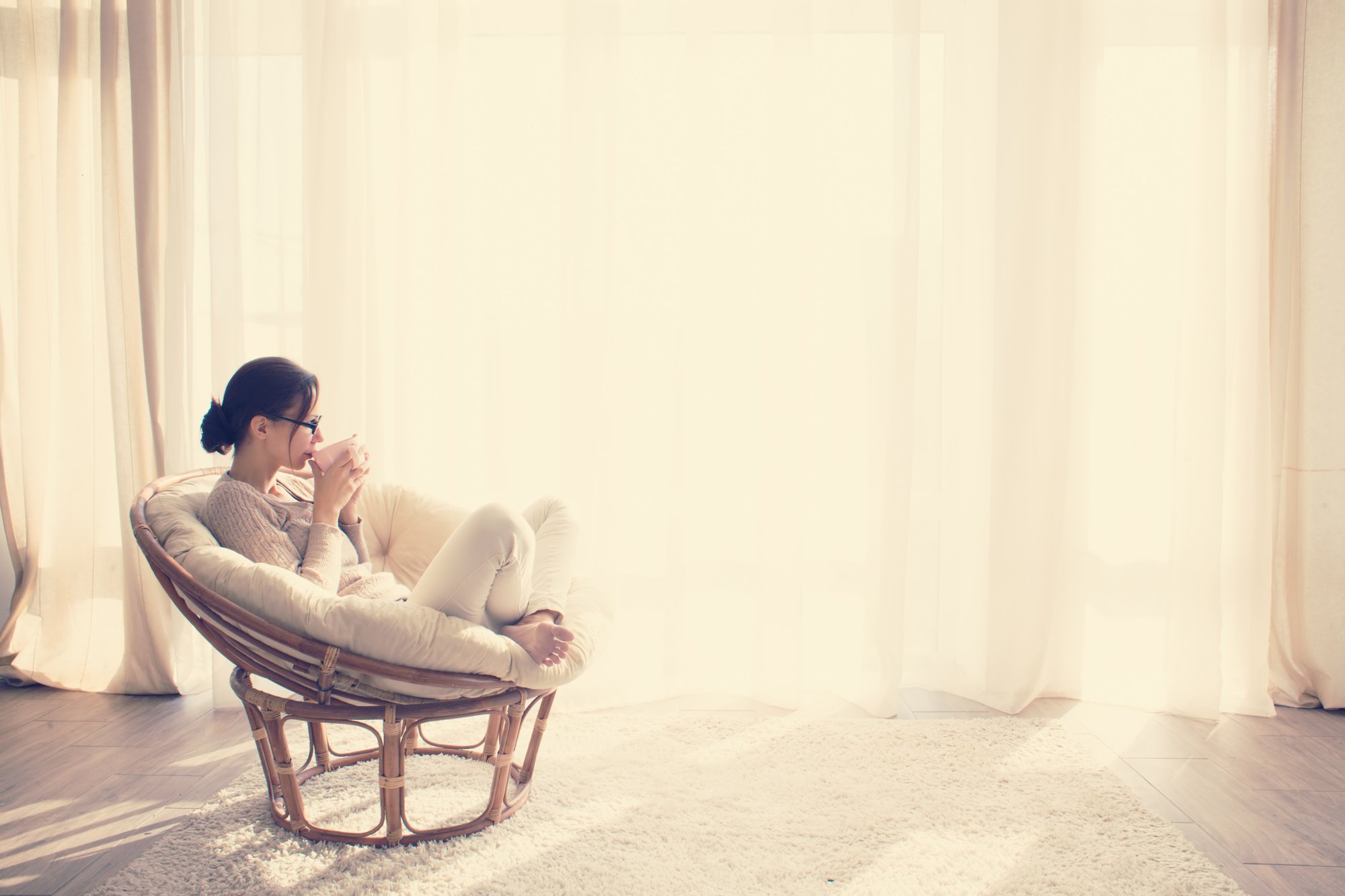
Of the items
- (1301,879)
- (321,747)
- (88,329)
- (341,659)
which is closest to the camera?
(341,659)

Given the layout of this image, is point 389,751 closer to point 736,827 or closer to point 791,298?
point 736,827

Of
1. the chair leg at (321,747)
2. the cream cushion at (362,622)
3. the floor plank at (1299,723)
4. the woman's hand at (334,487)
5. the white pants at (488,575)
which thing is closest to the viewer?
the cream cushion at (362,622)

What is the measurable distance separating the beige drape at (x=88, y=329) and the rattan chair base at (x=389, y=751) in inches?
44.2

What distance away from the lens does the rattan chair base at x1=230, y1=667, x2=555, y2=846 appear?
1.60 meters

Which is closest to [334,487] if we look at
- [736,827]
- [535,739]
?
[535,739]

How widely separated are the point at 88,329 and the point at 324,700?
1739 millimetres

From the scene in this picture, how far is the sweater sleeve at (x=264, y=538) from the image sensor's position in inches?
68.1

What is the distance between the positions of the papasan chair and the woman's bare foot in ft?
0.08

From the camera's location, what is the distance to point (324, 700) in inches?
62.9

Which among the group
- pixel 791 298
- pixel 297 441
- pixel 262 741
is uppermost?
pixel 791 298

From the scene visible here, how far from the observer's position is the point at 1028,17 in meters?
2.50

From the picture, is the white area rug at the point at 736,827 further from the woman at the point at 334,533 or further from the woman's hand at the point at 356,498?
the woman's hand at the point at 356,498

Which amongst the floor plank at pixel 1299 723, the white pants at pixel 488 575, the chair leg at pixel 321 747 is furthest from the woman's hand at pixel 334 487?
the floor plank at pixel 1299 723

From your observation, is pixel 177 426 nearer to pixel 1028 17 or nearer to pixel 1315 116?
pixel 1028 17
